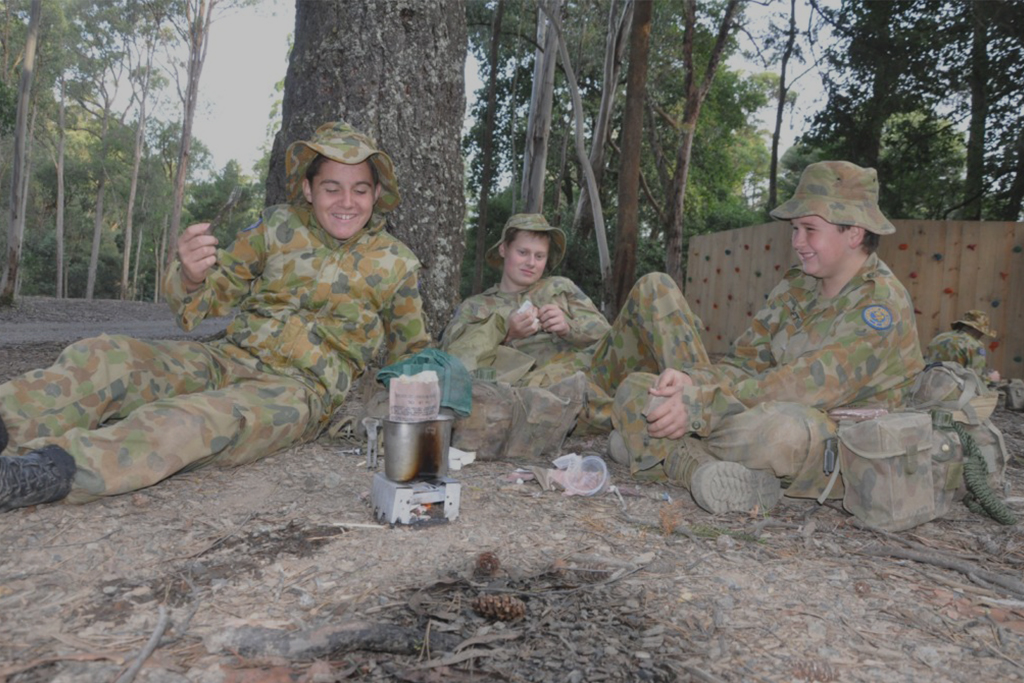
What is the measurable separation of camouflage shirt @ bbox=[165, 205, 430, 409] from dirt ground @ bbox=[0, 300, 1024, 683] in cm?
69

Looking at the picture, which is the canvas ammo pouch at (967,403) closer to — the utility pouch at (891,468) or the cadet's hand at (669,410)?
the utility pouch at (891,468)

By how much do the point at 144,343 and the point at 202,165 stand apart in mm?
57525

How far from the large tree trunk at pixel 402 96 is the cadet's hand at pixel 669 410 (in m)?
2.24

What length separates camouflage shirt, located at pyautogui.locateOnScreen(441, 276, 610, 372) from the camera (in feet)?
14.8

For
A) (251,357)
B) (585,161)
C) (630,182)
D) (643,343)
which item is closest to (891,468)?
(643,343)

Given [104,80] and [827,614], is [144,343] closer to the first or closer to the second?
[827,614]

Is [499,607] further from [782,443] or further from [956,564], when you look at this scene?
[956,564]

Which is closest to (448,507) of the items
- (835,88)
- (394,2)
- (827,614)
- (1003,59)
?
(827,614)

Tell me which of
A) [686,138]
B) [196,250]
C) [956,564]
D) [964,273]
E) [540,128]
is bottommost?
[956,564]

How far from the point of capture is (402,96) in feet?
16.1

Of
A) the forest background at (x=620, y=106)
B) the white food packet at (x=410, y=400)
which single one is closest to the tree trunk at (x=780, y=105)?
the forest background at (x=620, y=106)

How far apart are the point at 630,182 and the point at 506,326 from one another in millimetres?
9456

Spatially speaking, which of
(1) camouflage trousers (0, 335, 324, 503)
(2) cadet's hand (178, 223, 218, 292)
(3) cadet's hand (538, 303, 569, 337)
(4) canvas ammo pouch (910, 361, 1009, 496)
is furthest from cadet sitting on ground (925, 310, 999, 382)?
(2) cadet's hand (178, 223, 218, 292)

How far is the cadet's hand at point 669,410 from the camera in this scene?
3.30m
